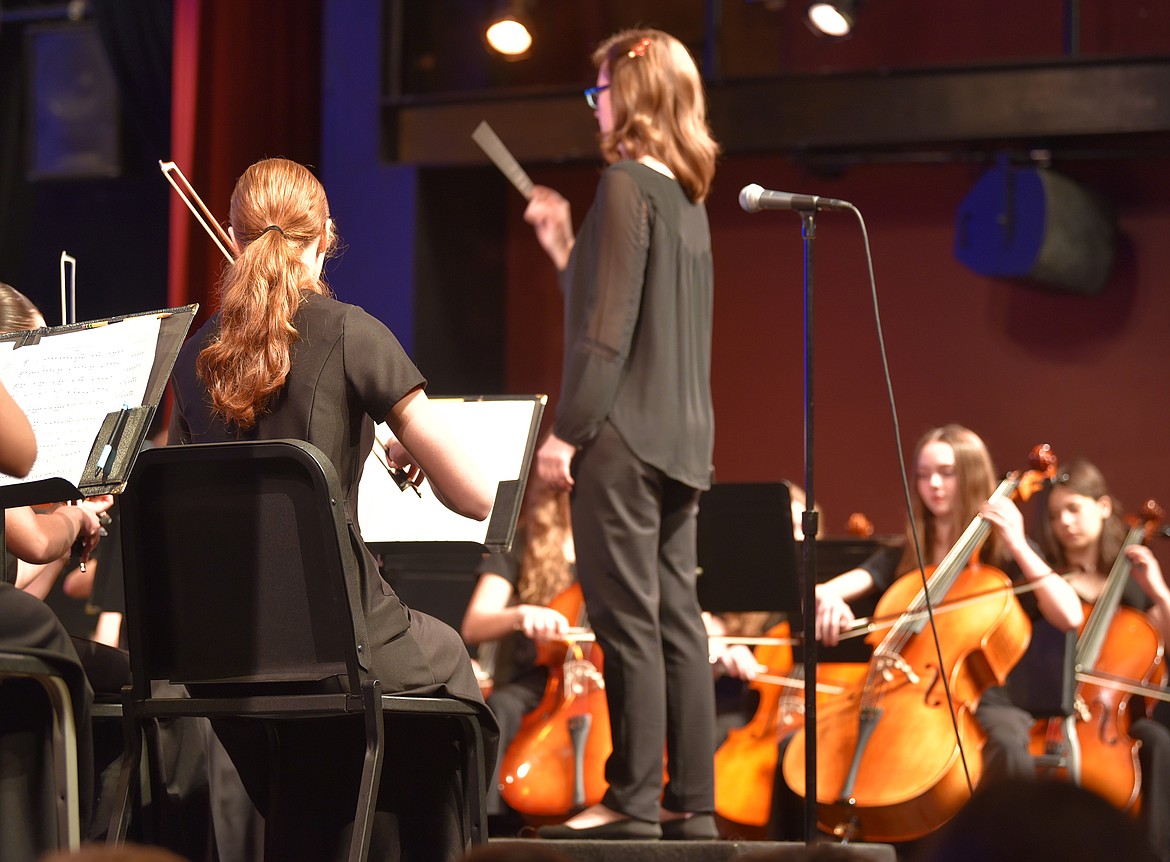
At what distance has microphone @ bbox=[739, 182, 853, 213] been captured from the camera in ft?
9.23

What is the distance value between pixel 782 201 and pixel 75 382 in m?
1.44

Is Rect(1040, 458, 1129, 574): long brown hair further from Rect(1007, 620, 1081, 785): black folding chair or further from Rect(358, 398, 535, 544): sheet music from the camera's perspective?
Rect(358, 398, 535, 544): sheet music

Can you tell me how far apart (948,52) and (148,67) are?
10.1 feet

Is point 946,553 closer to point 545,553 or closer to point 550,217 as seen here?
point 545,553

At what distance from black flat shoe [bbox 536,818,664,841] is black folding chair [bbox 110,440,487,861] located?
0.80 metres

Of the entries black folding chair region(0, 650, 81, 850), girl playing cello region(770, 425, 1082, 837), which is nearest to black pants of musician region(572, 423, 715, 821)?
girl playing cello region(770, 425, 1082, 837)

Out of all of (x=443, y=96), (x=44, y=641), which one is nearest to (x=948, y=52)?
(x=443, y=96)

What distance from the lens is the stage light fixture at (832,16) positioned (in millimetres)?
5027

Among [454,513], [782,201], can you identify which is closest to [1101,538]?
[782,201]

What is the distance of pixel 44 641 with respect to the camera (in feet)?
5.96

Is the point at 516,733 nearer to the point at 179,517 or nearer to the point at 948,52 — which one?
the point at 179,517

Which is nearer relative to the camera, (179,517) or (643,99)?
(179,517)

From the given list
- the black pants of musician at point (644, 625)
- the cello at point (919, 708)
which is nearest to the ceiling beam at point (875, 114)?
the cello at point (919, 708)

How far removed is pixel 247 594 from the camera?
1972mm
